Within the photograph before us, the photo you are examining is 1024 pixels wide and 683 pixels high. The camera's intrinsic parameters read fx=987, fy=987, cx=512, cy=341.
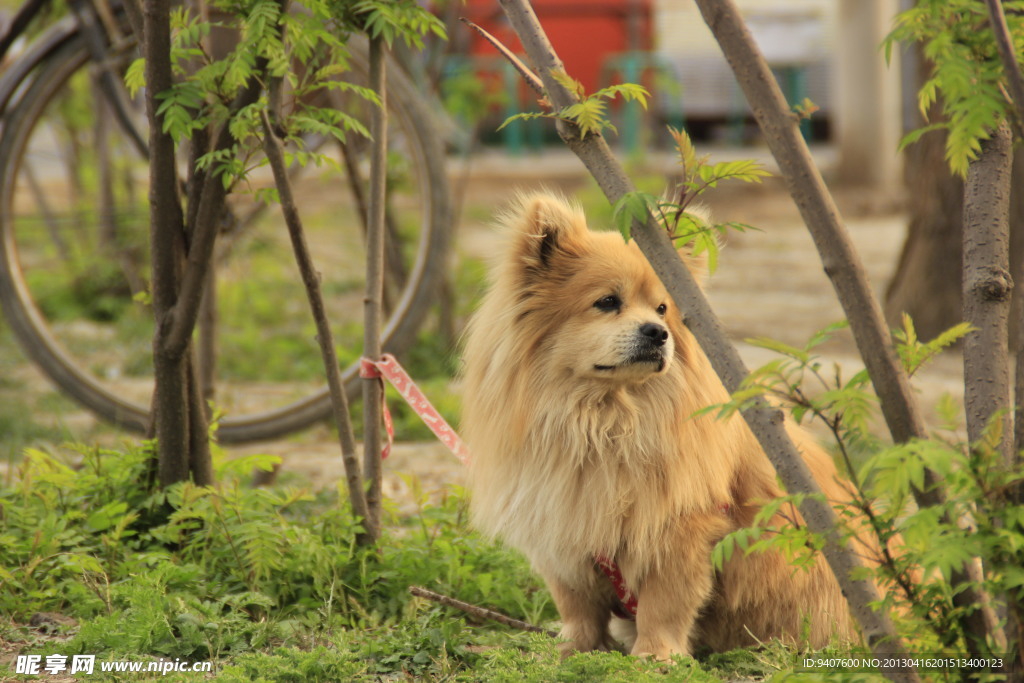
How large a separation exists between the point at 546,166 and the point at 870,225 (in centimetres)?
422

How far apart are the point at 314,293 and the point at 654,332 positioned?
854 mm

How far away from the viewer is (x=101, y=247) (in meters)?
4.97

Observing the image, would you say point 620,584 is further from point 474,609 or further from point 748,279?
point 748,279

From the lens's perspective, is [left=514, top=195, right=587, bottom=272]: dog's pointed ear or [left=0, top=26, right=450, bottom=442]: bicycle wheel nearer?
[left=514, top=195, right=587, bottom=272]: dog's pointed ear

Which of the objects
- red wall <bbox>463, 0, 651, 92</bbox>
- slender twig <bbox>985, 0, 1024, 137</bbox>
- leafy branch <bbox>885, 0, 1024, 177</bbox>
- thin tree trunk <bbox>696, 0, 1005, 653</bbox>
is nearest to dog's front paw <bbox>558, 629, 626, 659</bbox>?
thin tree trunk <bbox>696, 0, 1005, 653</bbox>

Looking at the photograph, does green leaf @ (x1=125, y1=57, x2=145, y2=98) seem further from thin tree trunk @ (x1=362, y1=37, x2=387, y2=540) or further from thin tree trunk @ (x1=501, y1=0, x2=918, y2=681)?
thin tree trunk @ (x1=501, y1=0, x2=918, y2=681)

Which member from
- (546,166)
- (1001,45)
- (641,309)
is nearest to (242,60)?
(641,309)

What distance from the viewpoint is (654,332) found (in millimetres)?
2273

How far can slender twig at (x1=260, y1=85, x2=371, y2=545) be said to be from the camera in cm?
234

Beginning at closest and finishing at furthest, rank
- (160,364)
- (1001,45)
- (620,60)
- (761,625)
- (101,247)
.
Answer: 1. (1001,45)
2. (761,625)
3. (160,364)
4. (101,247)
5. (620,60)

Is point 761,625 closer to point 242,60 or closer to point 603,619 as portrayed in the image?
point 603,619

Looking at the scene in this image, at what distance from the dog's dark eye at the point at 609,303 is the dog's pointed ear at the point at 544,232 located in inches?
6.0

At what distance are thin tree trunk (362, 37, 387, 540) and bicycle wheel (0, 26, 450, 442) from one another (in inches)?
16.8

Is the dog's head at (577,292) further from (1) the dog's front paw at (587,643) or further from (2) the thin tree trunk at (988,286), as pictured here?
(2) the thin tree trunk at (988,286)
